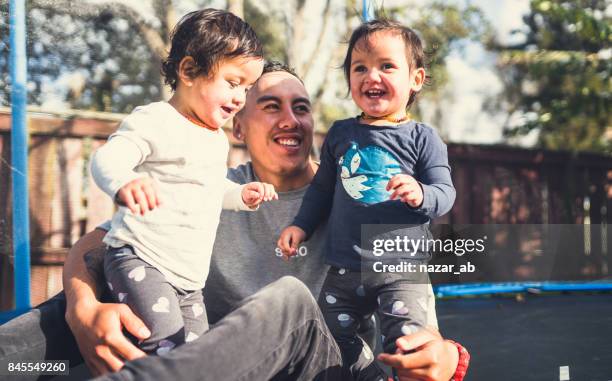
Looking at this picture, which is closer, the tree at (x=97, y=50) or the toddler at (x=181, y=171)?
the toddler at (x=181, y=171)

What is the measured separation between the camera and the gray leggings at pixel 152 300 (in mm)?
910

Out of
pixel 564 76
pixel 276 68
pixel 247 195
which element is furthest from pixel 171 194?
→ pixel 564 76

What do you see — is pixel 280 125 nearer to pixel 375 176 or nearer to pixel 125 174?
pixel 375 176

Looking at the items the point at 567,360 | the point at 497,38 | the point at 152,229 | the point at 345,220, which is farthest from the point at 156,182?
the point at 497,38

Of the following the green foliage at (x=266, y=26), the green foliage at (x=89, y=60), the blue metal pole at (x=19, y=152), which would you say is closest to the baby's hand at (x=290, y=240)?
the blue metal pole at (x=19, y=152)

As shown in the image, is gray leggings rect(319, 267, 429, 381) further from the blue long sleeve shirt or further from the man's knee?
the man's knee

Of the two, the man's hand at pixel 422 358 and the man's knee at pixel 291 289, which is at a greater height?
the man's knee at pixel 291 289

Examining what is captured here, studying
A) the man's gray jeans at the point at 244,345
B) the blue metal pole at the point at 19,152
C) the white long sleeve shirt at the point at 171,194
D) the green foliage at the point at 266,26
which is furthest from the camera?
the green foliage at the point at 266,26

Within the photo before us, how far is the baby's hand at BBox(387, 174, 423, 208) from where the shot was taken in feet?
3.25

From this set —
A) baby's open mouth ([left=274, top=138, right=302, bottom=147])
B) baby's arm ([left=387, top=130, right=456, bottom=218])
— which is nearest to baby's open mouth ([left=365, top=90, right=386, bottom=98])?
baby's arm ([left=387, top=130, right=456, bottom=218])

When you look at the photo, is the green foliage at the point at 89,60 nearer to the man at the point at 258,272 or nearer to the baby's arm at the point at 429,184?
the man at the point at 258,272

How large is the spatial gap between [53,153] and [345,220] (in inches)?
70.4

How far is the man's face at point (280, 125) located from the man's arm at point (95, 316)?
1.24 ft

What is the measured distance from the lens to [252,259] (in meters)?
1.26
